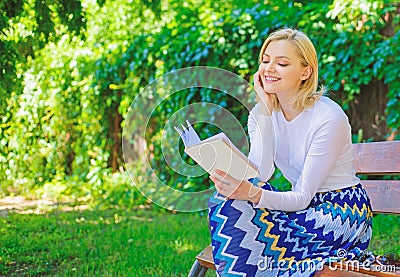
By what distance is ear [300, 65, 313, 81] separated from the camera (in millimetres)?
2127

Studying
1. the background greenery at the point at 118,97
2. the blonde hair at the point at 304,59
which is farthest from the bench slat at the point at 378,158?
the background greenery at the point at 118,97

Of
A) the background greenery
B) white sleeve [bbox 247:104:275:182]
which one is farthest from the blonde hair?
the background greenery

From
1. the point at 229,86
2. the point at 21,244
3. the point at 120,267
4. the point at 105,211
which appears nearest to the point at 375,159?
the point at 229,86

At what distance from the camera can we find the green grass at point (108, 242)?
11.2 ft

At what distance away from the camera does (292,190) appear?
2.06 m

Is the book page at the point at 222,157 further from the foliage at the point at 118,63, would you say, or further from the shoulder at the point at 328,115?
the foliage at the point at 118,63

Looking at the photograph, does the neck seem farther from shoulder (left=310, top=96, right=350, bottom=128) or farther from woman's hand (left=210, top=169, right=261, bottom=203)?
woman's hand (left=210, top=169, right=261, bottom=203)

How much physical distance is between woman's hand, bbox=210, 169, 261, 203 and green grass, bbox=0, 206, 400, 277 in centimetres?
149

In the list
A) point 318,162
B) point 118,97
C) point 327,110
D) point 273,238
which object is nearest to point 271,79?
point 327,110

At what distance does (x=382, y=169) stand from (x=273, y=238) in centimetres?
75

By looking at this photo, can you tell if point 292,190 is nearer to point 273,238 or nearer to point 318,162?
point 318,162

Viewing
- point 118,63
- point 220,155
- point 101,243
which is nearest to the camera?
point 220,155

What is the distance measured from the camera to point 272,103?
2.22 metres

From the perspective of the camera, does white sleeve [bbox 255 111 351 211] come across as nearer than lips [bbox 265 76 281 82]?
Yes
